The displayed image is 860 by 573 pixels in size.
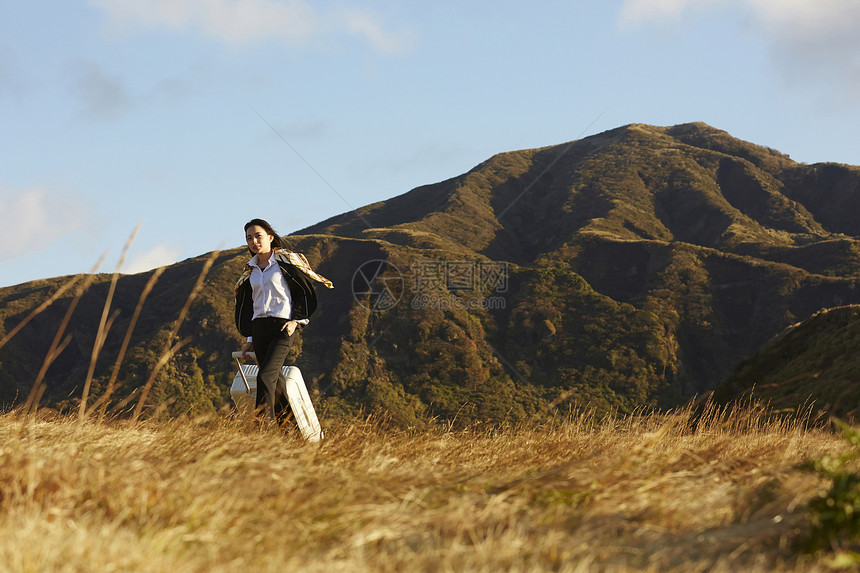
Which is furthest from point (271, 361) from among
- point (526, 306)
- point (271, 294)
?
point (526, 306)

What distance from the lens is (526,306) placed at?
77312 mm

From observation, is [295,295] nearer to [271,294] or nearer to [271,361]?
[271,294]

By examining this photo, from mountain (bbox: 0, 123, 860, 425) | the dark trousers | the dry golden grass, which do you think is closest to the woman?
the dark trousers

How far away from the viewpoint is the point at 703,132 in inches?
5625

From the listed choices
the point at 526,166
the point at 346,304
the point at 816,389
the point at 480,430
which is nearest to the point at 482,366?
the point at 346,304

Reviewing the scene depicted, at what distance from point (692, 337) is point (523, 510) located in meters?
76.7

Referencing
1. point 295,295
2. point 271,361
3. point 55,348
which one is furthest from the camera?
point 295,295

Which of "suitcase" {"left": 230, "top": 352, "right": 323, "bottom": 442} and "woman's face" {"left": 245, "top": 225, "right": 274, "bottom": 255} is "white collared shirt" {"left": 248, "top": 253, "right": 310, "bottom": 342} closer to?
"woman's face" {"left": 245, "top": 225, "right": 274, "bottom": 255}

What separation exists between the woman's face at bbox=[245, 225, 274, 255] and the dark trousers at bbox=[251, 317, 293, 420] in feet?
1.75

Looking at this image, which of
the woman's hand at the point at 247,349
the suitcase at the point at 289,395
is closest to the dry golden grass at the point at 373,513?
the suitcase at the point at 289,395

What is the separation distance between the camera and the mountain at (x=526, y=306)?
2527 inches

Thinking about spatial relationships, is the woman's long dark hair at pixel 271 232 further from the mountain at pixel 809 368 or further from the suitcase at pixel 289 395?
the mountain at pixel 809 368

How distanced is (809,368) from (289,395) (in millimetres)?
17480

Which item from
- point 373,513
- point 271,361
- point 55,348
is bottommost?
point 373,513
